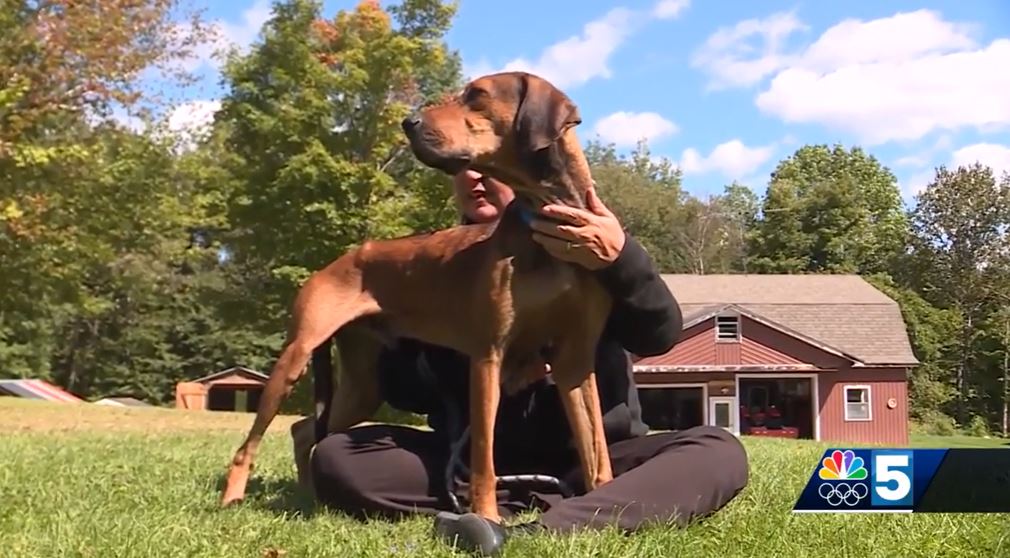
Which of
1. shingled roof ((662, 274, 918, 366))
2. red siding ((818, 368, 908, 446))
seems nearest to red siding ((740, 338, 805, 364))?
shingled roof ((662, 274, 918, 366))

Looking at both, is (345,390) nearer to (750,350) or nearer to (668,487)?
(668,487)

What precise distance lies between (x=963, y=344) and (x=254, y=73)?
17.7 metres

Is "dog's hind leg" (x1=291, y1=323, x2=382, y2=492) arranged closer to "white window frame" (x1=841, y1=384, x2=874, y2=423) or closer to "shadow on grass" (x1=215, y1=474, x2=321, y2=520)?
"shadow on grass" (x1=215, y1=474, x2=321, y2=520)

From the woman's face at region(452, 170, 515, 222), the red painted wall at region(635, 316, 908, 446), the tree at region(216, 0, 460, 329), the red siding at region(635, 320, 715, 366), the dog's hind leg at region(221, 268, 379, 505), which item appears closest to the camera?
the dog's hind leg at region(221, 268, 379, 505)

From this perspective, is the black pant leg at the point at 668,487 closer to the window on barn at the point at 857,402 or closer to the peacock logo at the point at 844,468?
the peacock logo at the point at 844,468

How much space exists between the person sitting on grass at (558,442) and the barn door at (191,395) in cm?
3110

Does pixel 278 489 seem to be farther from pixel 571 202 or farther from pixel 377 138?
pixel 377 138

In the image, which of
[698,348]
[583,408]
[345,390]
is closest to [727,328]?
[698,348]

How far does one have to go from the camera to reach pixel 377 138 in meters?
24.2

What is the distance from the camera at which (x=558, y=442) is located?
3648 mm

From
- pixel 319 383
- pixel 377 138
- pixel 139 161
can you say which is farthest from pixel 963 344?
pixel 319 383

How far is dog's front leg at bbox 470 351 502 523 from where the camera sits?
10.2ft

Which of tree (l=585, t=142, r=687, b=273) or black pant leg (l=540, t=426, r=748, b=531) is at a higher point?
tree (l=585, t=142, r=687, b=273)

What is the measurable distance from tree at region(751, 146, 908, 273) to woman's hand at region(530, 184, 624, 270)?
1454 inches
